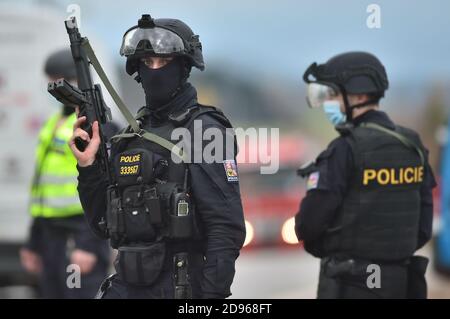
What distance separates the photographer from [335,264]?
17.4 feet

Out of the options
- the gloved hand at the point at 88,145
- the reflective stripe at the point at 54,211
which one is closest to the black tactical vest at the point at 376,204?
the gloved hand at the point at 88,145

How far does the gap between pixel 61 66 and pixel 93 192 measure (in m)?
2.25

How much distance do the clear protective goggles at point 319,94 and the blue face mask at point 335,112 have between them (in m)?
0.03

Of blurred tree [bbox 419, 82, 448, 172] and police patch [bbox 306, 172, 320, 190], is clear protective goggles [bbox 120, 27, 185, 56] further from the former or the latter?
blurred tree [bbox 419, 82, 448, 172]

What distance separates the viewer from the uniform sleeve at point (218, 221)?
4.29 metres

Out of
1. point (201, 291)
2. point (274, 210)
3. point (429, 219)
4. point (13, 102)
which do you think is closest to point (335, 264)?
point (429, 219)

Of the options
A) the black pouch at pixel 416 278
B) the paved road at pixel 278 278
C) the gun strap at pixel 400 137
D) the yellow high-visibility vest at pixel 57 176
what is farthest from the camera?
the paved road at pixel 278 278

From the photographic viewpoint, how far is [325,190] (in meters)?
5.20

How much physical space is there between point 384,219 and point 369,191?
0.53ft

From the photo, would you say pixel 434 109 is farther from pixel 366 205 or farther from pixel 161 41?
pixel 161 41

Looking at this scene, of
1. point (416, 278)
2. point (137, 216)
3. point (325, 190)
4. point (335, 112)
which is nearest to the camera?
point (137, 216)
